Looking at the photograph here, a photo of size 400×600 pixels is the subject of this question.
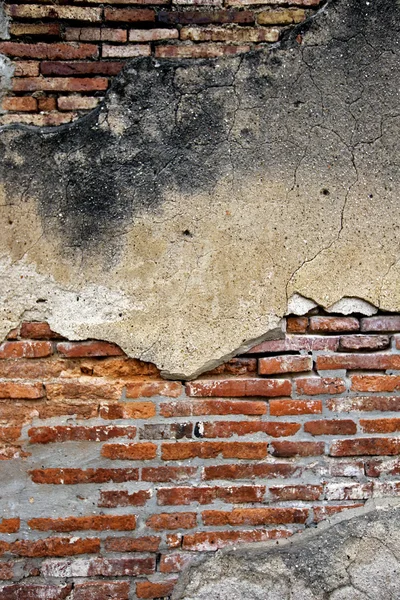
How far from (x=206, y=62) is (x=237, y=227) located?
0.61m

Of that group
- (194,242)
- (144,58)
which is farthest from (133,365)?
(144,58)

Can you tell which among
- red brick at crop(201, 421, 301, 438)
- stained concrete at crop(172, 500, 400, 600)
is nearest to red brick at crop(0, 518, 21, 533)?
stained concrete at crop(172, 500, 400, 600)

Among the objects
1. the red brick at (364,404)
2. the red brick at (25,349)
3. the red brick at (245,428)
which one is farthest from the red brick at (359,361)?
the red brick at (25,349)

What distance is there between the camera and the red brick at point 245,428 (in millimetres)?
1943

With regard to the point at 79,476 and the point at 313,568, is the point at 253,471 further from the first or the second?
the point at 79,476

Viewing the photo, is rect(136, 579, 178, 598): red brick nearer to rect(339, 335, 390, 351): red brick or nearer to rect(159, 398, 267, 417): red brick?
rect(159, 398, 267, 417): red brick

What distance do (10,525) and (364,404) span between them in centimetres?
135

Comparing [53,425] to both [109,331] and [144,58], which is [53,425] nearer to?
[109,331]

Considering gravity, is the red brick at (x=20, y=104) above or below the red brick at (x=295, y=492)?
above

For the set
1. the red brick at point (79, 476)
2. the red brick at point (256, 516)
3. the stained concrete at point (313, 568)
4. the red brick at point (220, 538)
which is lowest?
the stained concrete at point (313, 568)

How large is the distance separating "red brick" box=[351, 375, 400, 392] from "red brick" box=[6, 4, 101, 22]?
1664 mm

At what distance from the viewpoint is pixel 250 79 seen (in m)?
1.94

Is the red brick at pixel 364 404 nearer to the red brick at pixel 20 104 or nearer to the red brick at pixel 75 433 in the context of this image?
the red brick at pixel 75 433

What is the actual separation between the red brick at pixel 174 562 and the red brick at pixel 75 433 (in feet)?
1.46
